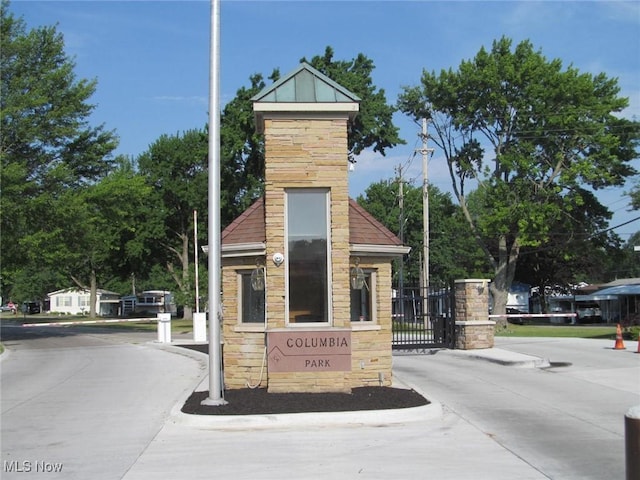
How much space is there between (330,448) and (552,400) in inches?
233

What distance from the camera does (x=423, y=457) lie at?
8648mm

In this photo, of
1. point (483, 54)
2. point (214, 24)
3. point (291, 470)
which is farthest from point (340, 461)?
point (483, 54)

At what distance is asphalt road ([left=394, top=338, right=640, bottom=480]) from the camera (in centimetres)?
875

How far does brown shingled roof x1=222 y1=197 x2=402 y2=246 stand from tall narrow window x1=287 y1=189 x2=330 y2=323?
76 centimetres

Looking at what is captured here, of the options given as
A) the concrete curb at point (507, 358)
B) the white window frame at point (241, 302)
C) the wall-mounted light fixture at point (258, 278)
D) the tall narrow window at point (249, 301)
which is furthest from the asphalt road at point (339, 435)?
the wall-mounted light fixture at point (258, 278)

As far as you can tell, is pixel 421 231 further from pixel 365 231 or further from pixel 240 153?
pixel 365 231

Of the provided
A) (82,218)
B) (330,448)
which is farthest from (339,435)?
(82,218)

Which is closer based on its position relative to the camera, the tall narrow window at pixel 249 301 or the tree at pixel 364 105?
the tall narrow window at pixel 249 301

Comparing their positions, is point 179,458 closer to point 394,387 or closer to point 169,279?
point 394,387

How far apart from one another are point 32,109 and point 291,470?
29033 mm

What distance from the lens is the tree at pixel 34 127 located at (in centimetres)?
3069

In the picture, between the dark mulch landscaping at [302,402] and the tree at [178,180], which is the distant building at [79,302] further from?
the dark mulch landscaping at [302,402]

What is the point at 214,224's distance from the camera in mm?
11938
